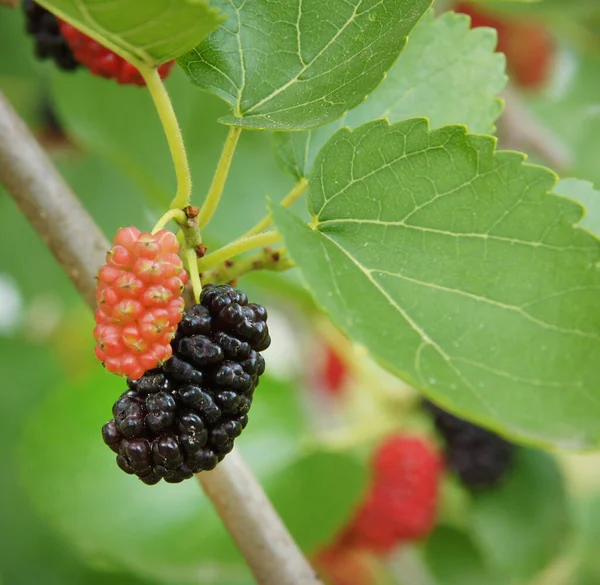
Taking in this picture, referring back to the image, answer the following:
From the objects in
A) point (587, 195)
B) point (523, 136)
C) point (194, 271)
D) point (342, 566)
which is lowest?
point (342, 566)

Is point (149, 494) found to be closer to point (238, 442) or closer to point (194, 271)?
point (238, 442)

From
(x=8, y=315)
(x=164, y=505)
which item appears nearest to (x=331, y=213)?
(x=164, y=505)

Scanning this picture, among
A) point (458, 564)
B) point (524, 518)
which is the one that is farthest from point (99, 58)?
point (458, 564)

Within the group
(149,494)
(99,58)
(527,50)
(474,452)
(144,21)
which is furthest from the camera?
(527,50)

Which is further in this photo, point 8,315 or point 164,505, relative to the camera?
point 8,315

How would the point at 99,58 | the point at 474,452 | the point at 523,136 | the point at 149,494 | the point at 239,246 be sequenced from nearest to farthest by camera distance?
the point at 239,246, the point at 99,58, the point at 149,494, the point at 474,452, the point at 523,136

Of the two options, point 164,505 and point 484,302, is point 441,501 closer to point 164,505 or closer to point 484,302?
point 164,505
